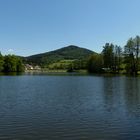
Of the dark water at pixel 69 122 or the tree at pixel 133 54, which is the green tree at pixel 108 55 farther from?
the dark water at pixel 69 122

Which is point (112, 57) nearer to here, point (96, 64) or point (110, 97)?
point (96, 64)

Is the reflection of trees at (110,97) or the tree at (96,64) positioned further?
the tree at (96,64)

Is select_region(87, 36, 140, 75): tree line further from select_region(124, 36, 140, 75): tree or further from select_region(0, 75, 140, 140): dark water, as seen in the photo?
select_region(0, 75, 140, 140): dark water

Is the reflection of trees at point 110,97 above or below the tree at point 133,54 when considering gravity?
below

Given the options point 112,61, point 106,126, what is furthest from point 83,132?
point 112,61

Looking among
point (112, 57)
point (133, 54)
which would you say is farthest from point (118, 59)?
point (133, 54)

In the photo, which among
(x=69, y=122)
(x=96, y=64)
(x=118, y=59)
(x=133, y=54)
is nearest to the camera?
(x=69, y=122)

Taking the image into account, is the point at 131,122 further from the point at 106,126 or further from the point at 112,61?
the point at 112,61

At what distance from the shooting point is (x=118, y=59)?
157m

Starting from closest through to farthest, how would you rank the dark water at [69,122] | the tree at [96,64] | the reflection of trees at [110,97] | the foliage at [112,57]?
1. the dark water at [69,122]
2. the reflection of trees at [110,97]
3. the foliage at [112,57]
4. the tree at [96,64]

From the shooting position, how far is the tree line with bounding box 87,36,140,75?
13562 cm

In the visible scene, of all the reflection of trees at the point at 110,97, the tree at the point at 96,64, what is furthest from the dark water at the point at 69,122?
the tree at the point at 96,64

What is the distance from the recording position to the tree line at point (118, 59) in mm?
135625

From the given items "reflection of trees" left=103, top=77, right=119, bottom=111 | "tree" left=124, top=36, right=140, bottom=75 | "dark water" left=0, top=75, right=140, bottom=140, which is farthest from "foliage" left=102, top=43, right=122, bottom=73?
"dark water" left=0, top=75, right=140, bottom=140
